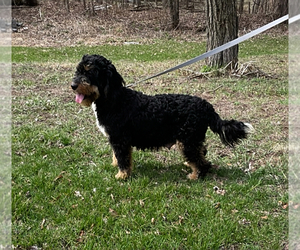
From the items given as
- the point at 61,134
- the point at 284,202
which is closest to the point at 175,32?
the point at 61,134

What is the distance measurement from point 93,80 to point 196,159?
1743 mm

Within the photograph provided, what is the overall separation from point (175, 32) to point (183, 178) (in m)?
19.4

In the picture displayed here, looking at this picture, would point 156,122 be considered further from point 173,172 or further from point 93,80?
point 93,80

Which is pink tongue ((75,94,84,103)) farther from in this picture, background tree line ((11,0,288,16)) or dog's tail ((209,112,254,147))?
background tree line ((11,0,288,16))

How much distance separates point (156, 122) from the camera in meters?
4.41

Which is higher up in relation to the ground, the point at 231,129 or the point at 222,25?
the point at 222,25

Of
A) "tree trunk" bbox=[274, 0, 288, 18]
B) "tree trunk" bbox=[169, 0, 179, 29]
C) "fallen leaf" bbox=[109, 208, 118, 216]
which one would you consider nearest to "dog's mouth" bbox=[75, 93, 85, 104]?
"fallen leaf" bbox=[109, 208, 118, 216]

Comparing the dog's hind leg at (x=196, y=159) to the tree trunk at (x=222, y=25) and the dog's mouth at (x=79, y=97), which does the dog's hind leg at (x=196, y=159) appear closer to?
the dog's mouth at (x=79, y=97)

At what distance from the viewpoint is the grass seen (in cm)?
332

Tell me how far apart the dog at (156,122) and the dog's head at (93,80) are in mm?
13

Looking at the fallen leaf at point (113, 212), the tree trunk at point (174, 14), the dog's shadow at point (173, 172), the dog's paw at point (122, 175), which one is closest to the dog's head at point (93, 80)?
the dog's paw at point (122, 175)

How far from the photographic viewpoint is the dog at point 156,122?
4.29m

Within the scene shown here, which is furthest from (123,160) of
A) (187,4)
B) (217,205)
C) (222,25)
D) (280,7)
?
(187,4)

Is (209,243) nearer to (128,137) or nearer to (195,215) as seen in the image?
(195,215)
